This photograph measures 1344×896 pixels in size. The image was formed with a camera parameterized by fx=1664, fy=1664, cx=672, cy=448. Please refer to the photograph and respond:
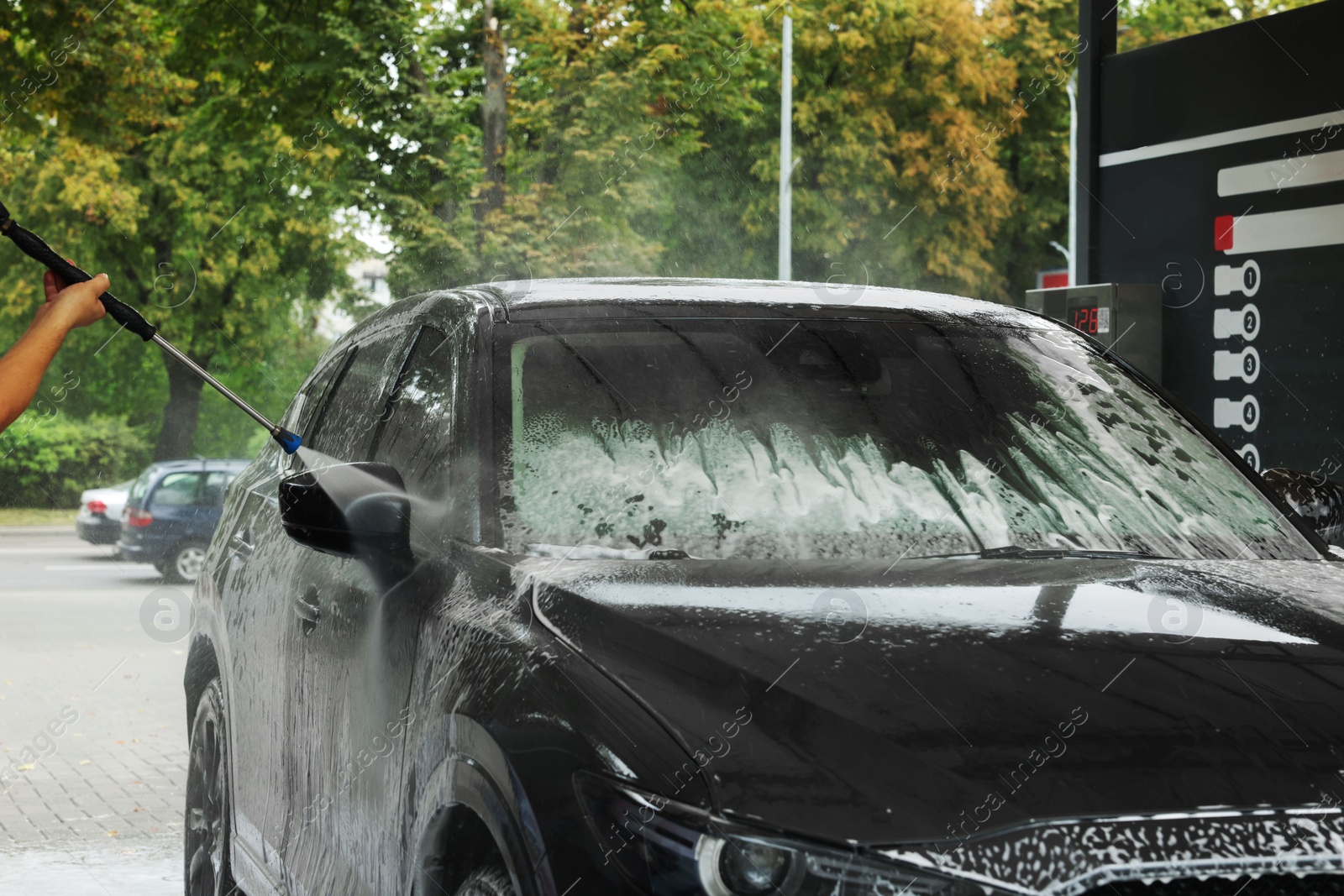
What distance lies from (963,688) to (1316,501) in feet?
5.36

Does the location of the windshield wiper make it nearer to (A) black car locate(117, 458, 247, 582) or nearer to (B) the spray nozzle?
(B) the spray nozzle

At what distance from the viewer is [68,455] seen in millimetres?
35719

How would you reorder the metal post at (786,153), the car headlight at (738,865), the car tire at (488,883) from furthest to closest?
1. the metal post at (786,153)
2. the car tire at (488,883)
3. the car headlight at (738,865)

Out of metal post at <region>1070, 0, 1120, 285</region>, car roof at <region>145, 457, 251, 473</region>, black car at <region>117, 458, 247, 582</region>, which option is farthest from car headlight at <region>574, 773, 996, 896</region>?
car roof at <region>145, 457, 251, 473</region>

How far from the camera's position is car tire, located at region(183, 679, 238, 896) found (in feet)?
14.3

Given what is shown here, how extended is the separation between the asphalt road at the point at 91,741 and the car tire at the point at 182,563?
5.27 ft

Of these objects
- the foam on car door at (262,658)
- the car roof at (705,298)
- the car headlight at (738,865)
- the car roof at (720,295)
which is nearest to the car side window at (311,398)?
the foam on car door at (262,658)

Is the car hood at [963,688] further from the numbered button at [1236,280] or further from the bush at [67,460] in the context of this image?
the bush at [67,460]

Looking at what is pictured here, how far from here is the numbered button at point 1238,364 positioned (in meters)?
7.94

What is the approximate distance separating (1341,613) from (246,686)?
102 inches

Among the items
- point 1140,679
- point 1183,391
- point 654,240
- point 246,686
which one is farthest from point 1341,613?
point 654,240

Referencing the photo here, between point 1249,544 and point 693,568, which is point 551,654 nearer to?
point 693,568

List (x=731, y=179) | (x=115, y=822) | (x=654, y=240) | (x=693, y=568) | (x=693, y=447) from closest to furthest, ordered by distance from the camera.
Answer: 1. (x=693, y=568)
2. (x=693, y=447)
3. (x=115, y=822)
4. (x=654, y=240)
5. (x=731, y=179)

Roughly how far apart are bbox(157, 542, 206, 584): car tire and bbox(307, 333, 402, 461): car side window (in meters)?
17.9
